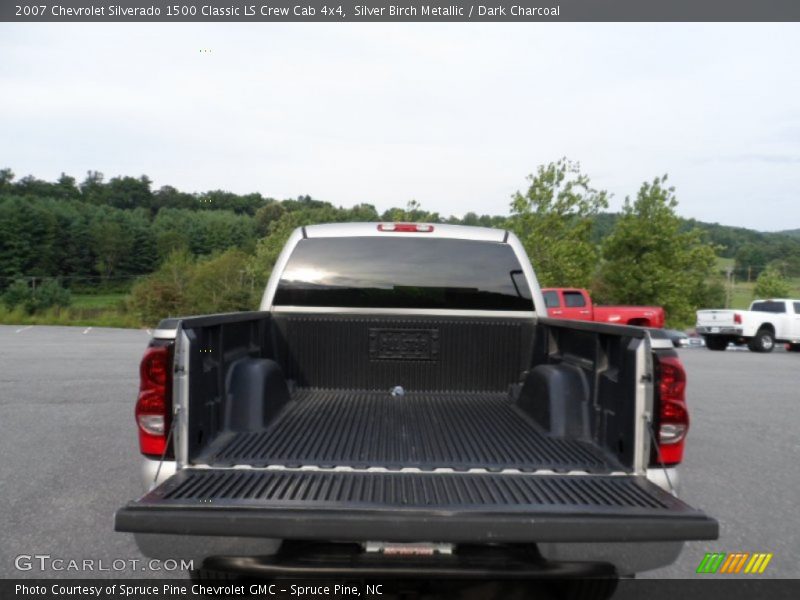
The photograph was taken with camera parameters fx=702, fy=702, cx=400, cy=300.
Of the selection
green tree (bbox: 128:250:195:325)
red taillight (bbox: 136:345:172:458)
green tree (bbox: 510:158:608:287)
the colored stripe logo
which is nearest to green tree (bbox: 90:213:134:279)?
green tree (bbox: 128:250:195:325)

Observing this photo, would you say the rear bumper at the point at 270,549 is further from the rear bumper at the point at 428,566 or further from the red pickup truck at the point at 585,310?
the red pickup truck at the point at 585,310

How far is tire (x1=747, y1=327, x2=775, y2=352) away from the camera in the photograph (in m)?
24.3

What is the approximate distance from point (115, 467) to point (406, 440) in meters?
3.66

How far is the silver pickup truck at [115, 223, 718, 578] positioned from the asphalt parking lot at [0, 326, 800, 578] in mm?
1167

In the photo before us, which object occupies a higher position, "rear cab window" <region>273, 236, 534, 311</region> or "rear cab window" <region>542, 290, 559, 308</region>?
"rear cab window" <region>273, 236, 534, 311</region>

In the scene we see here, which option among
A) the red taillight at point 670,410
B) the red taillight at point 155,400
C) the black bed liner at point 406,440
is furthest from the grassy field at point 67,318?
the red taillight at point 670,410

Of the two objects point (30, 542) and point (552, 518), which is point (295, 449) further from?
point (30, 542)

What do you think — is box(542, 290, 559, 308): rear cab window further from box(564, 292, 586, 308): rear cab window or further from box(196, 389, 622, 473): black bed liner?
box(196, 389, 622, 473): black bed liner

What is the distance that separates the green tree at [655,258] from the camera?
3897 centimetres

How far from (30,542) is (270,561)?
2450 millimetres

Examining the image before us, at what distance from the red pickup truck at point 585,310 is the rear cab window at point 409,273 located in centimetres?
1650

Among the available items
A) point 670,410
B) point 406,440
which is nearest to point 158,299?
point 406,440

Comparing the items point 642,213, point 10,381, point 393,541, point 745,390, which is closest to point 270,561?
point 393,541

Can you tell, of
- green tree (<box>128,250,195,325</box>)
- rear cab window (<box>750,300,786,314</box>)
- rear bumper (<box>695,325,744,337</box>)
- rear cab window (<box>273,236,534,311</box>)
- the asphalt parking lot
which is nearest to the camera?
the asphalt parking lot
